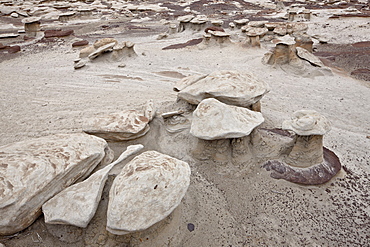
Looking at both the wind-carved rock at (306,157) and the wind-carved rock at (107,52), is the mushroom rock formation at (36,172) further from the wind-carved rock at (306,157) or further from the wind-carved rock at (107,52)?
the wind-carved rock at (107,52)

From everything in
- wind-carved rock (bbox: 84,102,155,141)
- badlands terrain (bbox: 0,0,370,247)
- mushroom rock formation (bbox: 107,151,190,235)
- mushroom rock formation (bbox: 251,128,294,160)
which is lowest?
badlands terrain (bbox: 0,0,370,247)

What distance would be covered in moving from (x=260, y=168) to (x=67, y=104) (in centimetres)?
376

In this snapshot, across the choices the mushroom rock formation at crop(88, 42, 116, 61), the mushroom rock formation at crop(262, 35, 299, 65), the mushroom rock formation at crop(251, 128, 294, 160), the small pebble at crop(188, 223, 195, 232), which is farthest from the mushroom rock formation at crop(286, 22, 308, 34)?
the small pebble at crop(188, 223, 195, 232)

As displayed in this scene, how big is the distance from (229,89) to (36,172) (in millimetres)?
2420

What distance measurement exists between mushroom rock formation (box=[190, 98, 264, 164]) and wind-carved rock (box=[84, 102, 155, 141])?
0.85 meters

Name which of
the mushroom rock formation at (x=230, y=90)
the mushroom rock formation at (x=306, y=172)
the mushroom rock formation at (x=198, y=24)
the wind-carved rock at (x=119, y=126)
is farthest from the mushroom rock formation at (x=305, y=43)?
the wind-carved rock at (x=119, y=126)

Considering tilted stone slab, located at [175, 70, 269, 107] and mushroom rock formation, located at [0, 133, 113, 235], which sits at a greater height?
tilted stone slab, located at [175, 70, 269, 107]

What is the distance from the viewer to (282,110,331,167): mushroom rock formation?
2.88m

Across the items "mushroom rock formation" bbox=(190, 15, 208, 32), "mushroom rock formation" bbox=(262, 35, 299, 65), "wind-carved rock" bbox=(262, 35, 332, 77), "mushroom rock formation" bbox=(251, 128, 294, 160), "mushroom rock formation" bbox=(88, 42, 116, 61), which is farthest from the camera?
"mushroom rock formation" bbox=(190, 15, 208, 32)

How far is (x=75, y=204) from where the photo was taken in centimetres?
213

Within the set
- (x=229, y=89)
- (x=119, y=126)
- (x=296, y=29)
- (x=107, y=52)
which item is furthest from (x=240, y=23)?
(x=119, y=126)

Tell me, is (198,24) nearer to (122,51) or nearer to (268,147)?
(122,51)

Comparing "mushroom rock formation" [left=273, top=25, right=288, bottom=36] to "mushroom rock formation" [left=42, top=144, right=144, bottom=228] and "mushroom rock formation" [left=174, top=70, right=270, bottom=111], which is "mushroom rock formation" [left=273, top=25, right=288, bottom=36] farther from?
"mushroom rock formation" [left=42, top=144, right=144, bottom=228]

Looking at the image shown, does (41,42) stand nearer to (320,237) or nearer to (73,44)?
(73,44)
